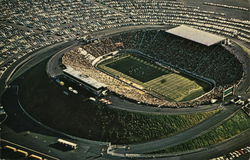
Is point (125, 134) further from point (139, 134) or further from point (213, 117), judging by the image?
point (213, 117)

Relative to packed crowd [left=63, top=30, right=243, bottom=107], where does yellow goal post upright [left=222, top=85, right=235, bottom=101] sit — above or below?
above

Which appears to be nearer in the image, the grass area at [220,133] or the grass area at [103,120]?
the grass area at [220,133]

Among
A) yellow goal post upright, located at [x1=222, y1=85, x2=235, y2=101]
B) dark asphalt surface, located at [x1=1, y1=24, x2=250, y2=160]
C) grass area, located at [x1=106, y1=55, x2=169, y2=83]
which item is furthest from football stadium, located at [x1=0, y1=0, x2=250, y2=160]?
grass area, located at [x1=106, y1=55, x2=169, y2=83]

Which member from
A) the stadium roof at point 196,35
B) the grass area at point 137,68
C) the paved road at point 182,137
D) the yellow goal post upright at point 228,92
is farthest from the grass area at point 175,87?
the stadium roof at point 196,35

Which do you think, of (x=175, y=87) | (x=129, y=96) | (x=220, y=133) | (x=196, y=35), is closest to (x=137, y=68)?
(x=175, y=87)

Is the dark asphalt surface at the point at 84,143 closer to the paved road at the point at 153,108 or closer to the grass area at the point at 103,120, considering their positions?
the paved road at the point at 153,108

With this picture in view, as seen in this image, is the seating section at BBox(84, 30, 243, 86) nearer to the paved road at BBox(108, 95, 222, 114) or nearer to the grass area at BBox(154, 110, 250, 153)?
the paved road at BBox(108, 95, 222, 114)

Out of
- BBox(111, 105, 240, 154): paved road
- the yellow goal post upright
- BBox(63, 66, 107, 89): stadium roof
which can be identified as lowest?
BBox(111, 105, 240, 154): paved road
